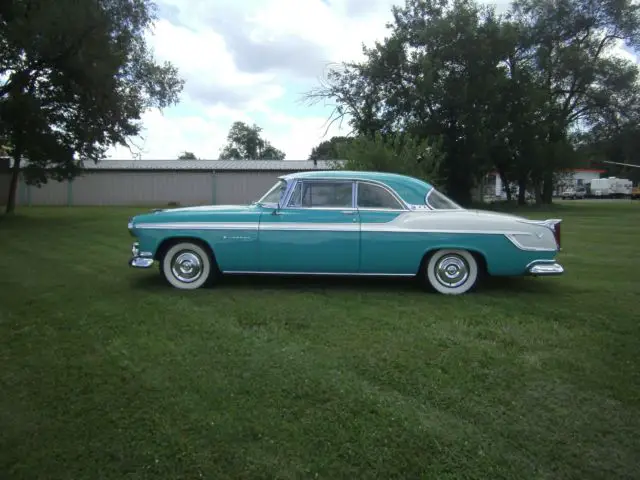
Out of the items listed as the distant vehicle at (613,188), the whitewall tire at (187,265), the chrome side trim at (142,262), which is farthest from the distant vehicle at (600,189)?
→ the chrome side trim at (142,262)

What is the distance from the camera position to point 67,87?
2072cm

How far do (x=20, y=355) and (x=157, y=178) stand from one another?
125 ft

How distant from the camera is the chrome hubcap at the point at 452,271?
→ 6.98 meters

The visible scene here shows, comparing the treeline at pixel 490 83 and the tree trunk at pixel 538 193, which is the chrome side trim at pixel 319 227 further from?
the tree trunk at pixel 538 193

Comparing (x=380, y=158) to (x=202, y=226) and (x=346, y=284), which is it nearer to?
(x=346, y=284)

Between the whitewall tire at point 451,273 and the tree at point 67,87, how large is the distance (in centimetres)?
1450

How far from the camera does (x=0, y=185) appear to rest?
37938mm

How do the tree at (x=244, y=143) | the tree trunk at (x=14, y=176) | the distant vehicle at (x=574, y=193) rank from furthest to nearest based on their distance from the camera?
the tree at (x=244, y=143) < the distant vehicle at (x=574, y=193) < the tree trunk at (x=14, y=176)

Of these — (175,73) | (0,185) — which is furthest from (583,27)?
(0,185)

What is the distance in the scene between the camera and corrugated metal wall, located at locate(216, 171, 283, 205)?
40969 millimetres

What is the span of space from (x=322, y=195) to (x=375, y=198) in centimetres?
69

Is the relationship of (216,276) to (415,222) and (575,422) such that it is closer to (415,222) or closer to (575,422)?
(415,222)

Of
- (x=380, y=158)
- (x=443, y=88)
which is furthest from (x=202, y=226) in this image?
(x=443, y=88)

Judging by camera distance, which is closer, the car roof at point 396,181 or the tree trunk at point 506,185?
the car roof at point 396,181
